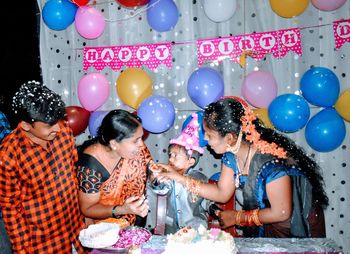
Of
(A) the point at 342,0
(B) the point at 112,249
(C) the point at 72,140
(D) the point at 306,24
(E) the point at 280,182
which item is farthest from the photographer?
(D) the point at 306,24

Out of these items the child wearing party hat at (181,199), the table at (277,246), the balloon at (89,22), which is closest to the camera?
the table at (277,246)

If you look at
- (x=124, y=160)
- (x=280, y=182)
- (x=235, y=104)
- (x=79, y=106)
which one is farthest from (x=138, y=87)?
(x=280, y=182)

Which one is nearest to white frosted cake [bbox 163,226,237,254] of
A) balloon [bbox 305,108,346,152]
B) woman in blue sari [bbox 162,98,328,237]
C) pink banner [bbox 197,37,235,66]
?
woman in blue sari [bbox 162,98,328,237]

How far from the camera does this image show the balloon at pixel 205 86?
4.26m

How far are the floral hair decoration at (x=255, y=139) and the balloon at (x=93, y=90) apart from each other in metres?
2.22

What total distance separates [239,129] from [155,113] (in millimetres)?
1532

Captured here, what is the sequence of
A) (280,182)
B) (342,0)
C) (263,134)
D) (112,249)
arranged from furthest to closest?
1. (342,0)
2. (263,134)
3. (280,182)
4. (112,249)

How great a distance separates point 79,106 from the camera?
5.03 m

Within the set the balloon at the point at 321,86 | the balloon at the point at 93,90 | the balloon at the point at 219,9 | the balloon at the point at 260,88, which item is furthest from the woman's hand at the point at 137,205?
the balloon at the point at 219,9

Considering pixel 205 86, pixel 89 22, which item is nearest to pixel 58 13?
pixel 89 22

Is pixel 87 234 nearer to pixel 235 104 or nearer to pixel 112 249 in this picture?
pixel 112 249

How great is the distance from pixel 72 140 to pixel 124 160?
1.48 feet

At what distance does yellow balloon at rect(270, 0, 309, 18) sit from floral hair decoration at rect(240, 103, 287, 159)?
5.61 ft

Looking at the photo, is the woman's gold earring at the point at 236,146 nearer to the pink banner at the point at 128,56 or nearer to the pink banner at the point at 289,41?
the pink banner at the point at 289,41
